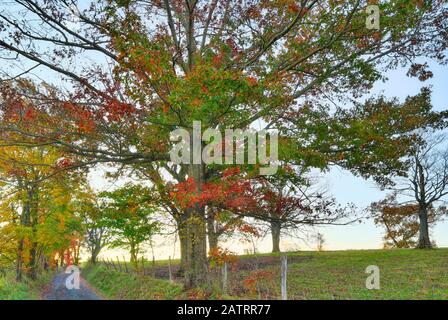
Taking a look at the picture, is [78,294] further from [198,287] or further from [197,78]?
[197,78]

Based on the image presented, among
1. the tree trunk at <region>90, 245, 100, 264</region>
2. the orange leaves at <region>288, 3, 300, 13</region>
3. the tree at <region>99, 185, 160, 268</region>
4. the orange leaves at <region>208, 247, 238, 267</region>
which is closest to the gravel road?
the tree at <region>99, 185, 160, 268</region>

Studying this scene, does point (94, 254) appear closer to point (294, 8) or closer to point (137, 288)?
point (137, 288)

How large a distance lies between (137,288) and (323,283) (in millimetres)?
7541

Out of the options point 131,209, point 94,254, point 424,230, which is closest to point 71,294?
point 131,209

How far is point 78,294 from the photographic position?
893 inches

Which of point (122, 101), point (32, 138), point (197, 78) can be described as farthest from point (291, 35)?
point (32, 138)

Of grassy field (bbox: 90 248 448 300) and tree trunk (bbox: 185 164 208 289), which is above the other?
tree trunk (bbox: 185 164 208 289)

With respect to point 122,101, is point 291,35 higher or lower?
higher

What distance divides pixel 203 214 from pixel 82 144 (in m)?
4.78

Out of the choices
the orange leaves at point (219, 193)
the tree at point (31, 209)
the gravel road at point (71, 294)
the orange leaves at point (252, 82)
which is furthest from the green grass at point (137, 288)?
the orange leaves at point (252, 82)

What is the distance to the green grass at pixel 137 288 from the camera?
14.2 meters

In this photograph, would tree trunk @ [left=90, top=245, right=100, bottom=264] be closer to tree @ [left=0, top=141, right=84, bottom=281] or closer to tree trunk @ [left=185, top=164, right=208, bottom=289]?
tree @ [left=0, top=141, right=84, bottom=281]

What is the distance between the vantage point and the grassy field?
41.9 ft

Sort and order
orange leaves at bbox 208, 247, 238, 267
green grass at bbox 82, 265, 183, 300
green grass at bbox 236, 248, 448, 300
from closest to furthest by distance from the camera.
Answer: orange leaves at bbox 208, 247, 238, 267, green grass at bbox 236, 248, 448, 300, green grass at bbox 82, 265, 183, 300
